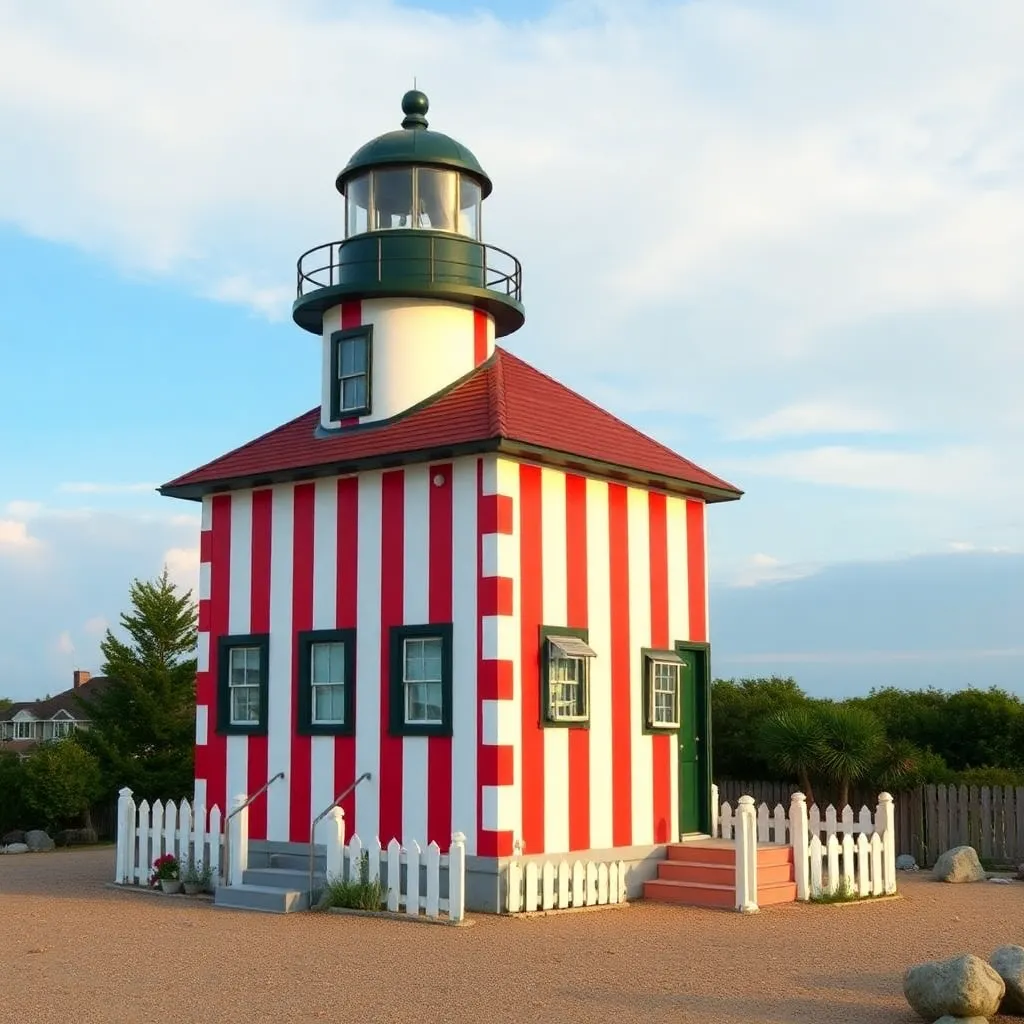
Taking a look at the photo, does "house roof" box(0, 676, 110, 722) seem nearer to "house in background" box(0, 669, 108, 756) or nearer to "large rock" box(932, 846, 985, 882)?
"house in background" box(0, 669, 108, 756)

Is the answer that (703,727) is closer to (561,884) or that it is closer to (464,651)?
(561,884)

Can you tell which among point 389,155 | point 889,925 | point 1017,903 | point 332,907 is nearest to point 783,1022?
point 889,925

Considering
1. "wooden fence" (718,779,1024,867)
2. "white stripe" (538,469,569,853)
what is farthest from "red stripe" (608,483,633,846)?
"wooden fence" (718,779,1024,867)

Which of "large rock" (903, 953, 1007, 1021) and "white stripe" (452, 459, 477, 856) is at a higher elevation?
"white stripe" (452, 459, 477, 856)

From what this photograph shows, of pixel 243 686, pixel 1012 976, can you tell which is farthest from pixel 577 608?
pixel 1012 976

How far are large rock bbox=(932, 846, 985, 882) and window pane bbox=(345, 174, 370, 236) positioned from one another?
10936 mm

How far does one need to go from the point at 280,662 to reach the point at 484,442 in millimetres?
4022

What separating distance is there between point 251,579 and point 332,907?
4.40 meters

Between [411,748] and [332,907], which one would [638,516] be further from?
[332,907]

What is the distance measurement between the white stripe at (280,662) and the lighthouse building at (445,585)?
0.11 ft

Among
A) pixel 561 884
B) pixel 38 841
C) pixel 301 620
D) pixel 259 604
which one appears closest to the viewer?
pixel 561 884

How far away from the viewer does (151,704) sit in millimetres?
28453

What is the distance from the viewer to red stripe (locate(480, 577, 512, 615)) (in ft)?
47.6

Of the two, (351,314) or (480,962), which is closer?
(480,962)
